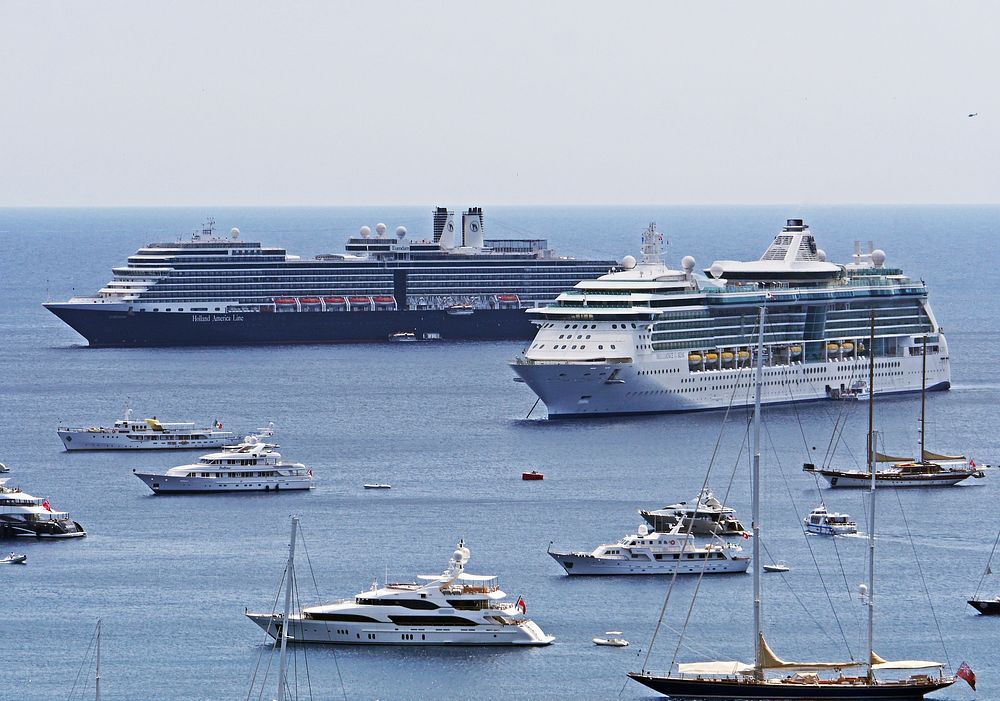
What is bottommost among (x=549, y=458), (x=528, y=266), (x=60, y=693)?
(x=60, y=693)

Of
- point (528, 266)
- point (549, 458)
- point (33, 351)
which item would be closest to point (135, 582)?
point (549, 458)

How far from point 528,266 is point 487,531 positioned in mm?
89800

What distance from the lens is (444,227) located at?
16725cm

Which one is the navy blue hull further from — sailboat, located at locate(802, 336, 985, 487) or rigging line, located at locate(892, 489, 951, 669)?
rigging line, located at locate(892, 489, 951, 669)

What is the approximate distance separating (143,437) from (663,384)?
2387 centimetres

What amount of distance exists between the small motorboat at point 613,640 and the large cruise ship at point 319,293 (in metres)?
92.7

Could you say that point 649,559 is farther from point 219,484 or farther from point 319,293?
point 319,293

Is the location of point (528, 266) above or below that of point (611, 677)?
above

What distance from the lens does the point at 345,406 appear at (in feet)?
368

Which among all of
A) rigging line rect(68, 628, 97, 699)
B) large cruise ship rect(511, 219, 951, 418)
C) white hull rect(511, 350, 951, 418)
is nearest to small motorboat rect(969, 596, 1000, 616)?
rigging line rect(68, 628, 97, 699)

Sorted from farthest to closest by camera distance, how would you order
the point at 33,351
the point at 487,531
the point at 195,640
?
the point at 33,351
the point at 487,531
the point at 195,640

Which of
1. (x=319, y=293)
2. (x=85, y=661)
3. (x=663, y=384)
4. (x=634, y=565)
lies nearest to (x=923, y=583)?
(x=634, y=565)

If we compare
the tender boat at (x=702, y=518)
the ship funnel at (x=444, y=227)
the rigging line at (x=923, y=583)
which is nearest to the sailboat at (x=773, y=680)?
the rigging line at (x=923, y=583)

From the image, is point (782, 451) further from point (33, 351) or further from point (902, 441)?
point (33, 351)
